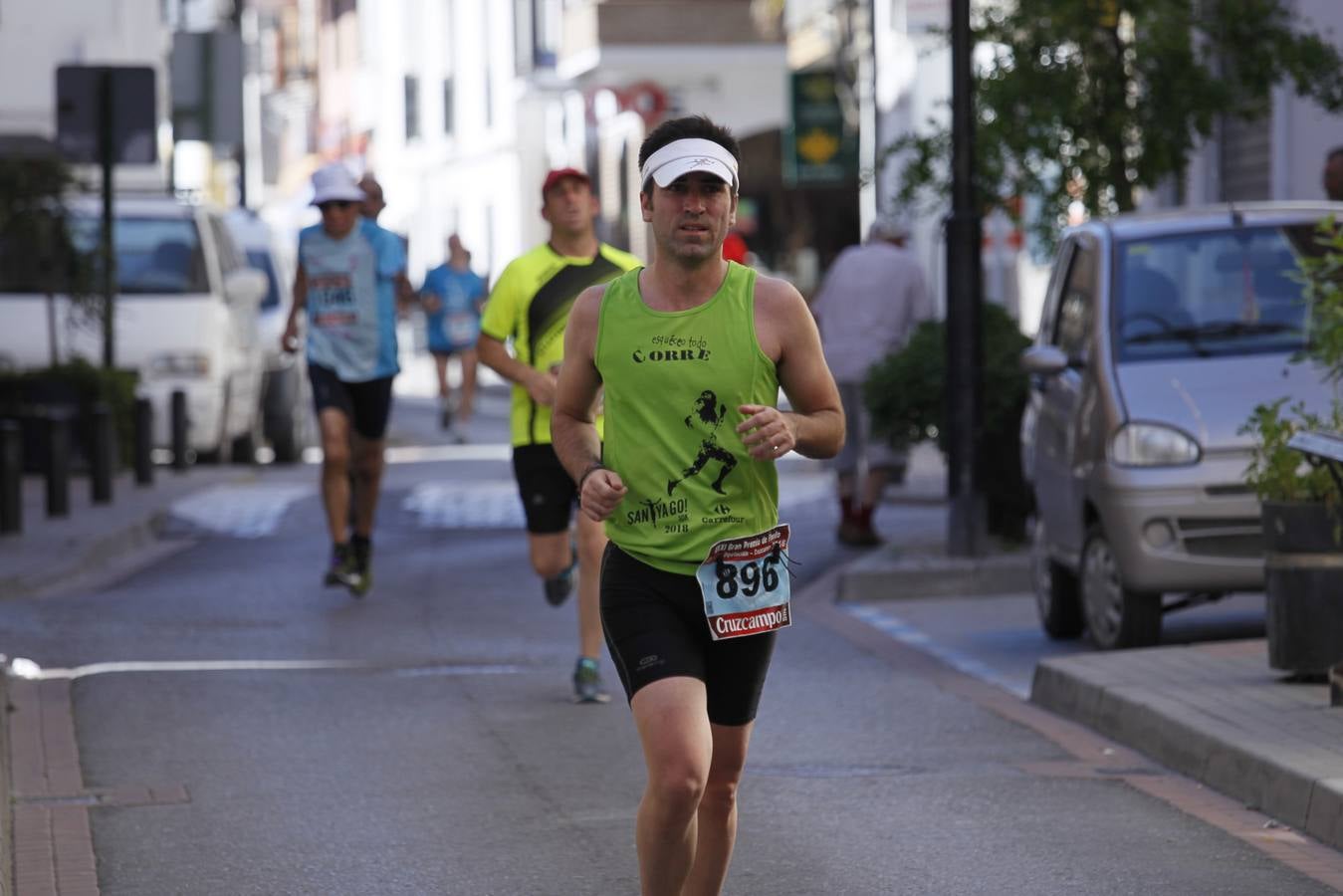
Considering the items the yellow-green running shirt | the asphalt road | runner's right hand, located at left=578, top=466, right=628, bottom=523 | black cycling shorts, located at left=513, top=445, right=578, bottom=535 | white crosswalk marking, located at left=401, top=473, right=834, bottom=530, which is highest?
the yellow-green running shirt

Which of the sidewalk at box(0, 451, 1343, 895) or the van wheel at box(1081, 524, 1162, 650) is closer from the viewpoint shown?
the sidewalk at box(0, 451, 1343, 895)

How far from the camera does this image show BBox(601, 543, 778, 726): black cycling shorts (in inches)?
223

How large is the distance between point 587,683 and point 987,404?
5.27 m

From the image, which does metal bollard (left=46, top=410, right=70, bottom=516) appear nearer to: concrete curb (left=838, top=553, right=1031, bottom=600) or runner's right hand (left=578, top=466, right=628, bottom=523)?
concrete curb (left=838, top=553, right=1031, bottom=600)

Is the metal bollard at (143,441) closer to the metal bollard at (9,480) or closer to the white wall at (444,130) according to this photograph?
the metal bollard at (9,480)

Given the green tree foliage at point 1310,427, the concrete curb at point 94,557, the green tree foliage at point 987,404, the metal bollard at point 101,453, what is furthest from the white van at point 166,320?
the green tree foliage at point 1310,427

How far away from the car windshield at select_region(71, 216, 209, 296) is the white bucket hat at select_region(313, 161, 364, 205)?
920cm

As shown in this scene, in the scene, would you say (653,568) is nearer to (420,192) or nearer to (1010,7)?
(1010,7)

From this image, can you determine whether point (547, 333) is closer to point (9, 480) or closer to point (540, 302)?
point (540, 302)

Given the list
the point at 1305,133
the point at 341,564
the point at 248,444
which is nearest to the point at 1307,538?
the point at 341,564

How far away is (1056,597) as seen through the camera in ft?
39.6

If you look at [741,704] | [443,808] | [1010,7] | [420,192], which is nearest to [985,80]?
[1010,7]

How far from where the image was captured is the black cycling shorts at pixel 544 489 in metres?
10.3

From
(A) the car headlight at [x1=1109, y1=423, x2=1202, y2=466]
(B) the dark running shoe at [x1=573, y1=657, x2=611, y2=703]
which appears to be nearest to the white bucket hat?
(B) the dark running shoe at [x1=573, y1=657, x2=611, y2=703]
